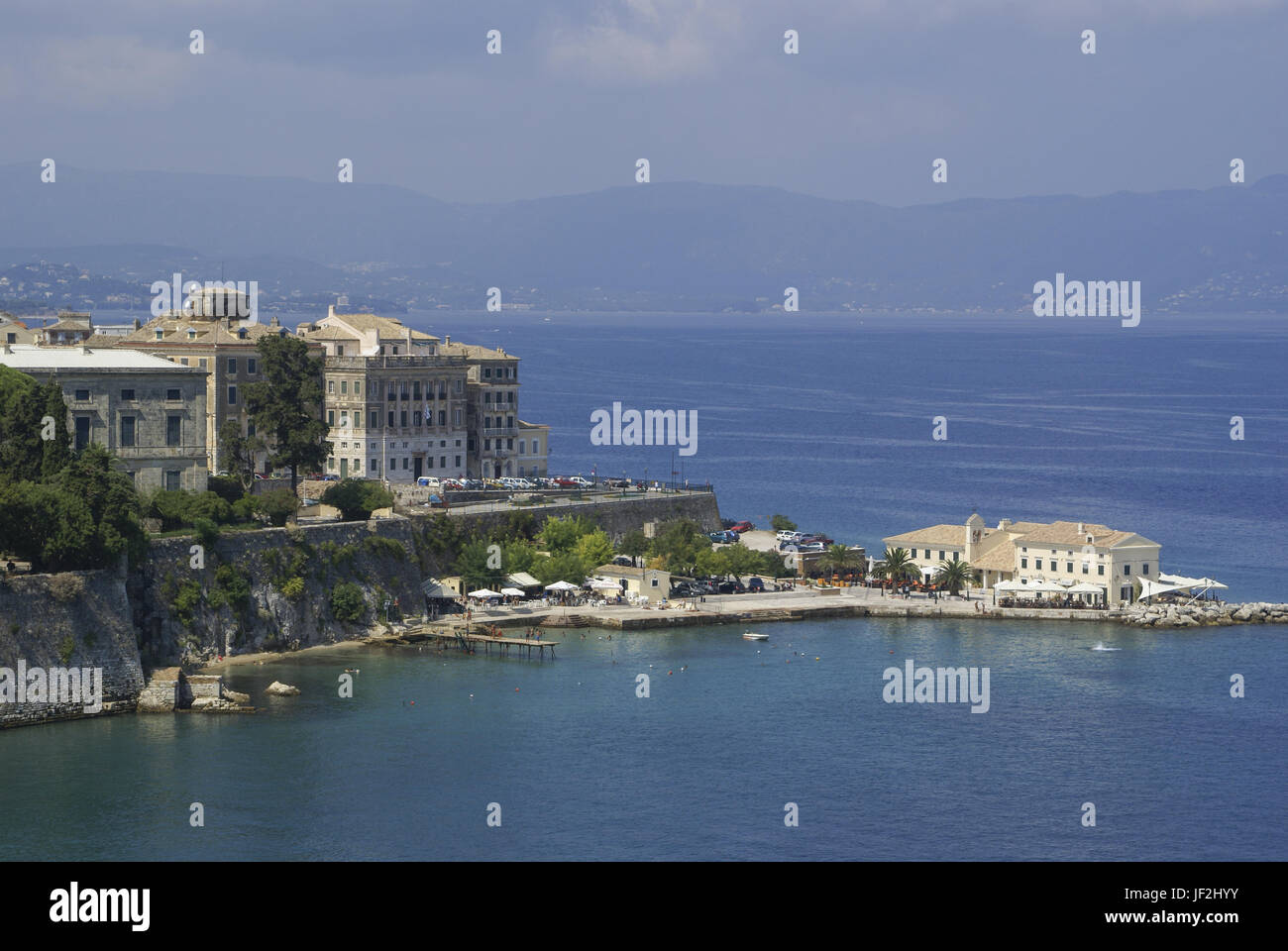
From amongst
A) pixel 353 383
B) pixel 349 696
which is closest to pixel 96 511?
pixel 349 696

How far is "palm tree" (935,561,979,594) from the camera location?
76812mm

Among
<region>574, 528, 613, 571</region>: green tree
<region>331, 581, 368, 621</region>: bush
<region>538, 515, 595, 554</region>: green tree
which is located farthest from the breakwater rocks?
<region>331, 581, 368, 621</region>: bush

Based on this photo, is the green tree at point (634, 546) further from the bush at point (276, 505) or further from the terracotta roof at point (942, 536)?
the bush at point (276, 505)

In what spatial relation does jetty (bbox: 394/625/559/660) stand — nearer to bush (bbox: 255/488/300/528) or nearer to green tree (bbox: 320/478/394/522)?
bush (bbox: 255/488/300/528)

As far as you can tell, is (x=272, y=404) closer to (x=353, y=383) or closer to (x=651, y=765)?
(x=353, y=383)

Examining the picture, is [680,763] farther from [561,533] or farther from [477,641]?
[561,533]

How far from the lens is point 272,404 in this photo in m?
68.9

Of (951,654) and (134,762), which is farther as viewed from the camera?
(951,654)

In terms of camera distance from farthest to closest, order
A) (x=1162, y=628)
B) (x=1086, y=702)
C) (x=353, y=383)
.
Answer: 1. (x=353, y=383)
2. (x=1162, y=628)
3. (x=1086, y=702)

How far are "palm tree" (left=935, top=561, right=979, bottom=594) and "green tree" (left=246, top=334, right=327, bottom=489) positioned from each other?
24758 millimetres

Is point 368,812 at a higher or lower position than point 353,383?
lower
